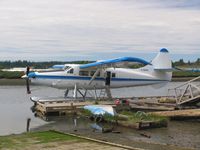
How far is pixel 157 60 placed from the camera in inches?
1070

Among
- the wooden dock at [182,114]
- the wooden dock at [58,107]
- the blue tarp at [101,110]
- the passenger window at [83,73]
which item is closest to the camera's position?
the blue tarp at [101,110]

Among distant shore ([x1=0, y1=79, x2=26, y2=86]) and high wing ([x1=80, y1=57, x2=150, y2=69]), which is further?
distant shore ([x1=0, y1=79, x2=26, y2=86])

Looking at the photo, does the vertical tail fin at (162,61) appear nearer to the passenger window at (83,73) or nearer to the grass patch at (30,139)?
the passenger window at (83,73)

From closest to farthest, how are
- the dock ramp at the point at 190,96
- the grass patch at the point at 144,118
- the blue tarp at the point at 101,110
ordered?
the grass patch at the point at 144,118
the blue tarp at the point at 101,110
the dock ramp at the point at 190,96

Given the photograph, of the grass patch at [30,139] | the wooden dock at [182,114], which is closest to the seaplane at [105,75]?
the wooden dock at [182,114]

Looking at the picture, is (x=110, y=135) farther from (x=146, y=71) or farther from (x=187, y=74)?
(x=187, y=74)

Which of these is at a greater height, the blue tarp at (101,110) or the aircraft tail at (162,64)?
the aircraft tail at (162,64)

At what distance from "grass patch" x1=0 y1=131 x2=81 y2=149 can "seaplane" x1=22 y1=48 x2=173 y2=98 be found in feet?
34.9

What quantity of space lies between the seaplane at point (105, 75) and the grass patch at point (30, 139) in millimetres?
10631

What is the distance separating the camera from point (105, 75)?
85.8 ft

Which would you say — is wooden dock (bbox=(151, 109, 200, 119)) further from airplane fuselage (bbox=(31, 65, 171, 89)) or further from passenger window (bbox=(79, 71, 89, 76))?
passenger window (bbox=(79, 71, 89, 76))

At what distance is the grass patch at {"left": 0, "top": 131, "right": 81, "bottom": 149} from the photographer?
1212 cm

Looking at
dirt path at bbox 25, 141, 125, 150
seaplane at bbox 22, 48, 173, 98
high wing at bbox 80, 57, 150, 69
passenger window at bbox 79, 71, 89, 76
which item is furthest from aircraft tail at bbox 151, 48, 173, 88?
dirt path at bbox 25, 141, 125, 150

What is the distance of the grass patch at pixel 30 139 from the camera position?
1212 centimetres
